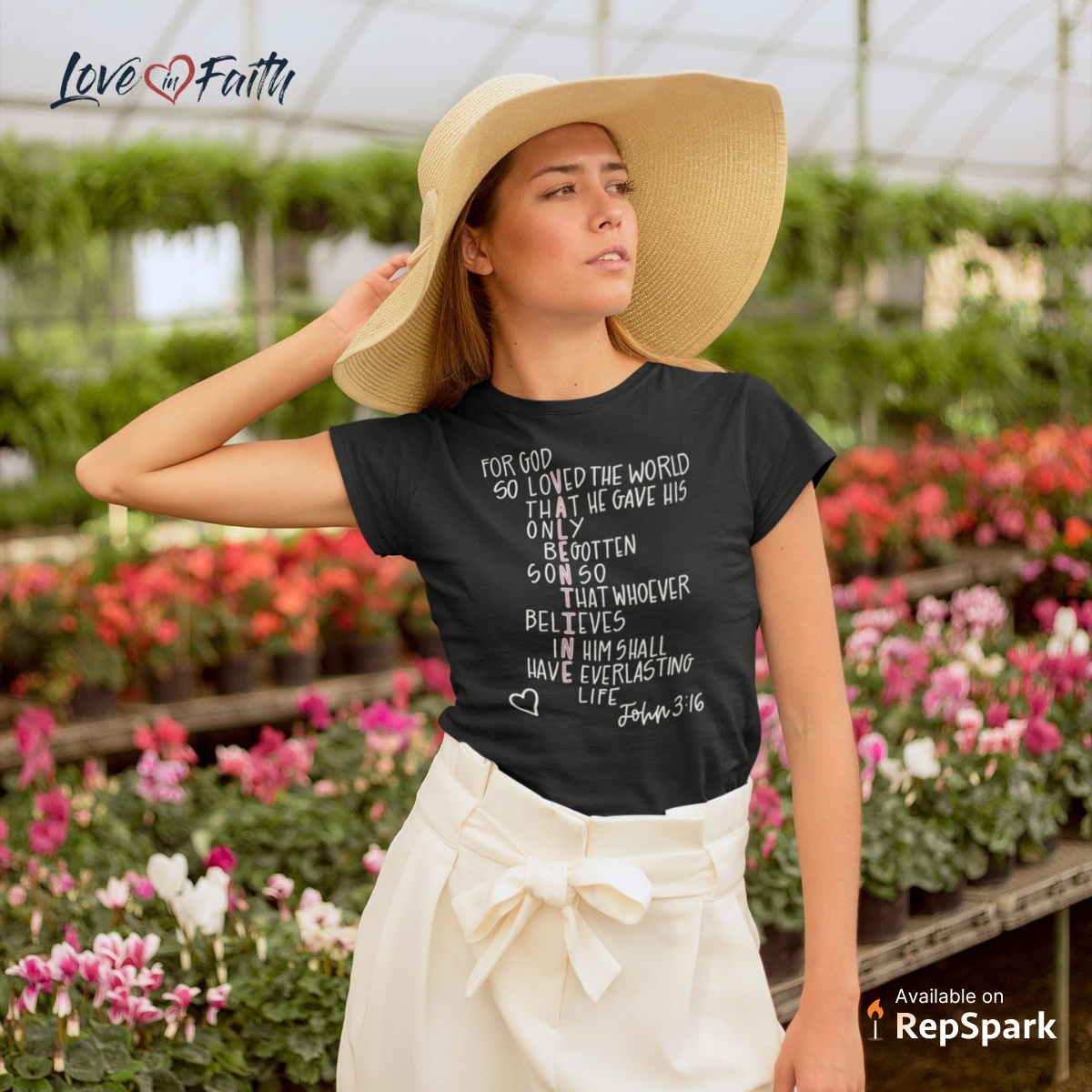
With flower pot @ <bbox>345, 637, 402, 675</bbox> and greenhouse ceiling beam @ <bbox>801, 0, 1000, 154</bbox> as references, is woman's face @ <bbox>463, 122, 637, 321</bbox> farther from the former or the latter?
greenhouse ceiling beam @ <bbox>801, 0, 1000, 154</bbox>

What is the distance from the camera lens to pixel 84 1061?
1754 mm

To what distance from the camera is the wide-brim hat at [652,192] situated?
1.27 metres

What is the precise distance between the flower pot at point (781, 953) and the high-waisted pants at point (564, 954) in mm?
928

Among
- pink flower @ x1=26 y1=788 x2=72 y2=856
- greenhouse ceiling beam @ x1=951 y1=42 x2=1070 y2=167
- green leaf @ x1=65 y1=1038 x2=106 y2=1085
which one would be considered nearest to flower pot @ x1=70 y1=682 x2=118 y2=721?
pink flower @ x1=26 y1=788 x2=72 y2=856

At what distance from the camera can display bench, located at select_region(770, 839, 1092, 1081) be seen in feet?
7.63

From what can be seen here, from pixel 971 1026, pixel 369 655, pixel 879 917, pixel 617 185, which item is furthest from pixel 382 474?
pixel 369 655

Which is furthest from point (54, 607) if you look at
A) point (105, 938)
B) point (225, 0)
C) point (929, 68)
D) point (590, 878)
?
point (929, 68)

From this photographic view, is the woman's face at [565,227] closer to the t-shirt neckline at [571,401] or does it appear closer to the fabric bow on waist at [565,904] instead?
the t-shirt neckline at [571,401]

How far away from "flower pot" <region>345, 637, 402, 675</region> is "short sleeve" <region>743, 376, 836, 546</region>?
3207 millimetres

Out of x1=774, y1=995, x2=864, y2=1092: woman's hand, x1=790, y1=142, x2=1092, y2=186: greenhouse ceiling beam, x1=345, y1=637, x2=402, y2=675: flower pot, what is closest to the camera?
x1=774, y1=995, x2=864, y2=1092: woman's hand

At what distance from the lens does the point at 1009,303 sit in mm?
10281

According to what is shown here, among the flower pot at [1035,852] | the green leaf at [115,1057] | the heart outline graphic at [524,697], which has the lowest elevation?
the green leaf at [115,1057]

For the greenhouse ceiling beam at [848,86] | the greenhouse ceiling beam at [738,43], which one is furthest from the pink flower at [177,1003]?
the greenhouse ceiling beam at [848,86]

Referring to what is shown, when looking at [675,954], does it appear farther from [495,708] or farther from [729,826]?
[495,708]
